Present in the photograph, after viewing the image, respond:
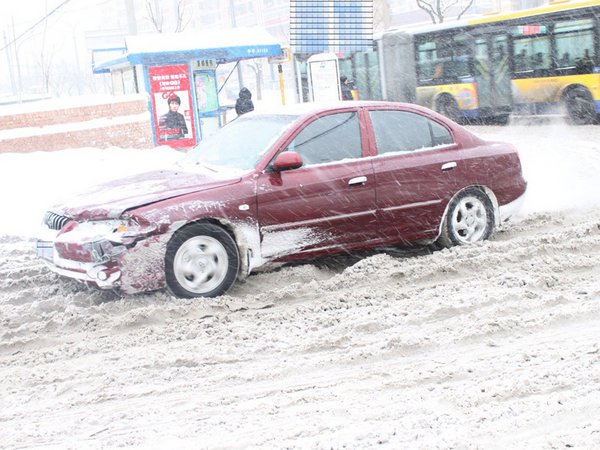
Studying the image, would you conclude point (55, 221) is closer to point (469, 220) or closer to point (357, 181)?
point (357, 181)

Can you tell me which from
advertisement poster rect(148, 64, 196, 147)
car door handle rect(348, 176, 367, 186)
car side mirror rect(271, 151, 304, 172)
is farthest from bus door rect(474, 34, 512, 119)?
car side mirror rect(271, 151, 304, 172)

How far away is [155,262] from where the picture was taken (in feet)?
20.0

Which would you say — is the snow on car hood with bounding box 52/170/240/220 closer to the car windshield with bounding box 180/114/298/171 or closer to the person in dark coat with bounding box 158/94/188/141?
the car windshield with bounding box 180/114/298/171

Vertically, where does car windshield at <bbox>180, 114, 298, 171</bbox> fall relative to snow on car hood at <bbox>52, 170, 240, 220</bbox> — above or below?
above

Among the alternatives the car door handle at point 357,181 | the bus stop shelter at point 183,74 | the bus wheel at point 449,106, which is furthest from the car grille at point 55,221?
the bus wheel at point 449,106

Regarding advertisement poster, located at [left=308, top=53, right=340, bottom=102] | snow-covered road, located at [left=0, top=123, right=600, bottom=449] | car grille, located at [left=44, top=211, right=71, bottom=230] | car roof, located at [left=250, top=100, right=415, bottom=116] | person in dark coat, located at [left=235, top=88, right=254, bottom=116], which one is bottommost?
snow-covered road, located at [left=0, top=123, right=600, bottom=449]

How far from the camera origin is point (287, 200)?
21.8 ft

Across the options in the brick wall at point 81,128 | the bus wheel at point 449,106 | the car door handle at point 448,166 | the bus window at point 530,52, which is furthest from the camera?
the bus wheel at point 449,106

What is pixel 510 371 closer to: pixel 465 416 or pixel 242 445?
pixel 465 416

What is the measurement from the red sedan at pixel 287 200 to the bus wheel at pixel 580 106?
41.2 feet

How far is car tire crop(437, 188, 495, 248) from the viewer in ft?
25.0

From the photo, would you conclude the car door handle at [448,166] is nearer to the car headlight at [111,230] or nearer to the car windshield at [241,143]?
the car windshield at [241,143]

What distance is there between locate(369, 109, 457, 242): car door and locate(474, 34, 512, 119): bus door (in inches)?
598

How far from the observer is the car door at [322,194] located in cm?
659
